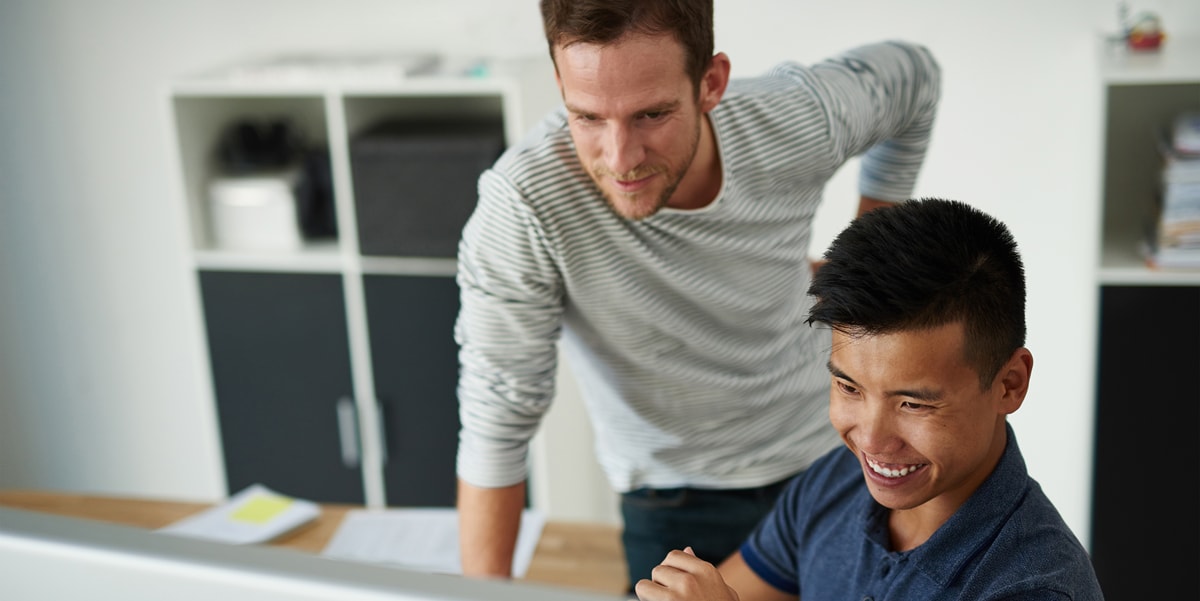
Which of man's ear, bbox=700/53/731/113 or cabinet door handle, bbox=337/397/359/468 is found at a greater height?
man's ear, bbox=700/53/731/113

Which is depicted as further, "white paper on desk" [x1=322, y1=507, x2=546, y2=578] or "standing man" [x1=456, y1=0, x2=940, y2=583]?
"white paper on desk" [x1=322, y1=507, x2=546, y2=578]

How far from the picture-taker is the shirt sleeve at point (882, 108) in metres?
1.64

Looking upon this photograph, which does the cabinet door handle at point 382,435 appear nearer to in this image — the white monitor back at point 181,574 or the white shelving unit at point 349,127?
the white shelving unit at point 349,127

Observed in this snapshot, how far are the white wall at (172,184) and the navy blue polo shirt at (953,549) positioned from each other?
1.28 metres

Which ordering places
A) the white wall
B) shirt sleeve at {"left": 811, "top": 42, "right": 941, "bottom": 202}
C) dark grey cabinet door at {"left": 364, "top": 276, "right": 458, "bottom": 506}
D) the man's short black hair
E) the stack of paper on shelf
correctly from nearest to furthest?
1. the man's short black hair
2. shirt sleeve at {"left": 811, "top": 42, "right": 941, "bottom": 202}
3. the stack of paper on shelf
4. the white wall
5. dark grey cabinet door at {"left": 364, "top": 276, "right": 458, "bottom": 506}

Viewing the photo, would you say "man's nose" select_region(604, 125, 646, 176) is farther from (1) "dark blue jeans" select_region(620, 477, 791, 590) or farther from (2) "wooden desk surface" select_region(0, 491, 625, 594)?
(2) "wooden desk surface" select_region(0, 491, 625, 594)

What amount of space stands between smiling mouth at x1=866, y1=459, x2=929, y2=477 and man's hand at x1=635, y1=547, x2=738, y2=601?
172 mm

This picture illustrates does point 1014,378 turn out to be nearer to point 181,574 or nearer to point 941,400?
point 941,400

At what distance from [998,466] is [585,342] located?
0.68 m

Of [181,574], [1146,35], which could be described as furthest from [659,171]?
[1146,35]

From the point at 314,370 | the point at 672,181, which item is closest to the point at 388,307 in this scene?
the point at 314,370

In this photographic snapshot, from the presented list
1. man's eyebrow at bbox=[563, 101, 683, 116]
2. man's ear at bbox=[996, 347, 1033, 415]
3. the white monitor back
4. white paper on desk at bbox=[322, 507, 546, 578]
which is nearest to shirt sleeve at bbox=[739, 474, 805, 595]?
man's ear at bbox=[996, 347, 1033, 415]

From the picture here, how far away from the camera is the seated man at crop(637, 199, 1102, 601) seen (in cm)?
101

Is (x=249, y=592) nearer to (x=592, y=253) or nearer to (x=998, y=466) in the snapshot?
Result: (x=998, y=466)
